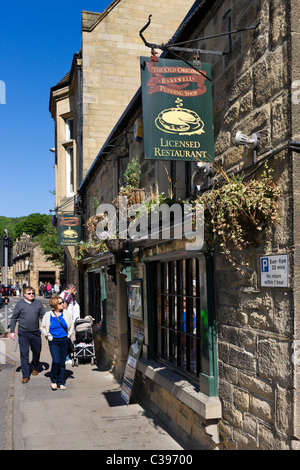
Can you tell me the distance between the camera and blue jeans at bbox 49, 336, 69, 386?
8.37 m

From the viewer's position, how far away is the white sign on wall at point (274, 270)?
359cm

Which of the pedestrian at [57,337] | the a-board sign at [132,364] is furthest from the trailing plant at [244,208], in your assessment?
the pedestrian at [57,337]

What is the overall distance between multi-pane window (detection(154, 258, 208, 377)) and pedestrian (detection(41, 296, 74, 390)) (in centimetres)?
222

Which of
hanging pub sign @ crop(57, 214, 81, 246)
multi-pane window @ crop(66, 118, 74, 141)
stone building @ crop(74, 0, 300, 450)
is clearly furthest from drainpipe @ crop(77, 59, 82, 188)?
stone building @ crop(74, 0, 300, 450)

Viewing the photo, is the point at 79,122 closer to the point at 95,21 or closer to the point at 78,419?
the point at 95,21

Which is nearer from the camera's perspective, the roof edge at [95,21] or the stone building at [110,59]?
the roof edge at [95,21]

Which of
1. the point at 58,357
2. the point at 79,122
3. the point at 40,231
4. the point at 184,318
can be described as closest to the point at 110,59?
the point at 79,122

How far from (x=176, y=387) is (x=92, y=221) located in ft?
20.0

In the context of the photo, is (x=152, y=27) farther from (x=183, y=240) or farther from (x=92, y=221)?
(x=183, y=240)

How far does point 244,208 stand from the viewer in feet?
12.5

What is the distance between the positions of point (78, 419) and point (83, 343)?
4520 mm

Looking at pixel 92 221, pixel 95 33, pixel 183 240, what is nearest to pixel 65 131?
pixel 95 33

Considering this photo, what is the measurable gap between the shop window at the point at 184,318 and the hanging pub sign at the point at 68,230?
8217mm

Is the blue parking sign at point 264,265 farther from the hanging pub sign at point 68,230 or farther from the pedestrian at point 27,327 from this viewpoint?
the hanging pub sign at point 68,230
